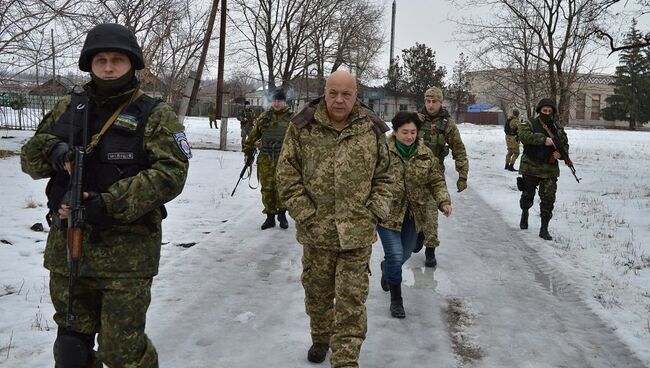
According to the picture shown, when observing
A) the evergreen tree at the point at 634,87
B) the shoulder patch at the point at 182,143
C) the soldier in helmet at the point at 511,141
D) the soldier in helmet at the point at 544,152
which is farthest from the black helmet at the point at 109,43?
the evergreen tree at the point at 634,87

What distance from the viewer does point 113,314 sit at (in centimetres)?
246

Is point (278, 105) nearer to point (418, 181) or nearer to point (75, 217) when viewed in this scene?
point (418, 181)

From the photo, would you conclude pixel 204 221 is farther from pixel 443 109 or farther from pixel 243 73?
pixel 243 73

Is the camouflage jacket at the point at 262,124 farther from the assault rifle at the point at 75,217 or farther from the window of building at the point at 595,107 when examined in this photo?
the window of building at the point at 595,107

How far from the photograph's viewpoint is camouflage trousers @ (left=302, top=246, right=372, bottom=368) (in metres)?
3.21

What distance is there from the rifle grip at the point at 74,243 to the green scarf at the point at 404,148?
3142mm

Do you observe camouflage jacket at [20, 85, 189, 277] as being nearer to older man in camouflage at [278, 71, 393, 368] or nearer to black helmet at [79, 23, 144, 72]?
black helmet at [79, 23, 144, 72]

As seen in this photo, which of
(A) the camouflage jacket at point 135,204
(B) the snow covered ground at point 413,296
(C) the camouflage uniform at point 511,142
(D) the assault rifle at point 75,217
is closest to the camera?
(D) the assault rifle at point 75,217

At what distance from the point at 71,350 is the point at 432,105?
4.60 m

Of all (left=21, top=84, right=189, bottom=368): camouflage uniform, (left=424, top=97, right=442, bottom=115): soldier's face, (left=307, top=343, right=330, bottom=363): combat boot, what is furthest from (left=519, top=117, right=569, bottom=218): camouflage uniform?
(left=21, top=84, right=189, bottom=368): camouflage uniform

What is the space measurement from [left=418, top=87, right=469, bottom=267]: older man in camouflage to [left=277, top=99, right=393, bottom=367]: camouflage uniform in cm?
278

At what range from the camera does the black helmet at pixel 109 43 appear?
248cm

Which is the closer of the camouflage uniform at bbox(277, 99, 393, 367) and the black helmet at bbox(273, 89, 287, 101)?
the camouflage uniform at bbox(277, 99, 393, 367)

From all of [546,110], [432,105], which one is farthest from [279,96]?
[546,110]
